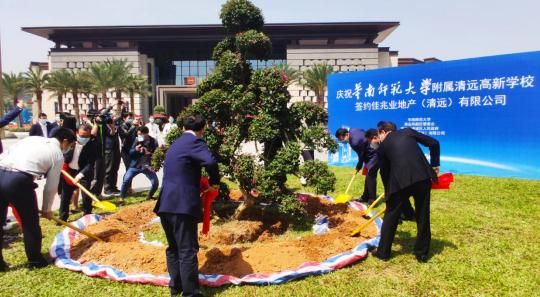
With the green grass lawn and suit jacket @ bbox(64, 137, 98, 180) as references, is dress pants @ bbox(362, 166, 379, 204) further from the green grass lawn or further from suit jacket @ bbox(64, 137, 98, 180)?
suit jacket @ bbox(64, 137, 98, 180)

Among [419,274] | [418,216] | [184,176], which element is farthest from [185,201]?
[418,216]

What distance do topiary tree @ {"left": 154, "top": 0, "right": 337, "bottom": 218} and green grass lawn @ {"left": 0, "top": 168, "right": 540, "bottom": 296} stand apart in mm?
1423

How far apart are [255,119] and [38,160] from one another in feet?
8.94

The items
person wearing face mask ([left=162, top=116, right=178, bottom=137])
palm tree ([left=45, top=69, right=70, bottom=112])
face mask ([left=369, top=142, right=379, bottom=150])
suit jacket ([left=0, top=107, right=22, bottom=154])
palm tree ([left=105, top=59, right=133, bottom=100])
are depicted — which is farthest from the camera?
palm tree ([left=105, top=59, right=133, bottom=100])

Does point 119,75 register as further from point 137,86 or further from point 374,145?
point 374,145

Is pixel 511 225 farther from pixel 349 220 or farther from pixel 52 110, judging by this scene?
pixel 52 110

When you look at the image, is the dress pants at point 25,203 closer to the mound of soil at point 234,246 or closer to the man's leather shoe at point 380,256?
the mound of soil at point 234,246

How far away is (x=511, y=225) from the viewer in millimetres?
6012

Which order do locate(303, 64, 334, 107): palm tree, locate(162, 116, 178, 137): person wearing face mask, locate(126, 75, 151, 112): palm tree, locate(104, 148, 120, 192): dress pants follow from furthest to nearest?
locate(126, 75, 151, 112): palm tree < locate(303, 64, 334, 107): palm tree < locate(104, 148, 120, 192): dress pants < locate(162, 116, 178, 137): person wearing face mask

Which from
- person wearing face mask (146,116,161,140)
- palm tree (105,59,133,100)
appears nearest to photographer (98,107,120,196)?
person wearing face mask (146,116,161,140)

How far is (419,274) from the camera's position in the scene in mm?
4238

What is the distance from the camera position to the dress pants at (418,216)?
15.1 feet

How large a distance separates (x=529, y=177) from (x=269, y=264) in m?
8.37

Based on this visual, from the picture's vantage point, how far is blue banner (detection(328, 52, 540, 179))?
9.57 meters
